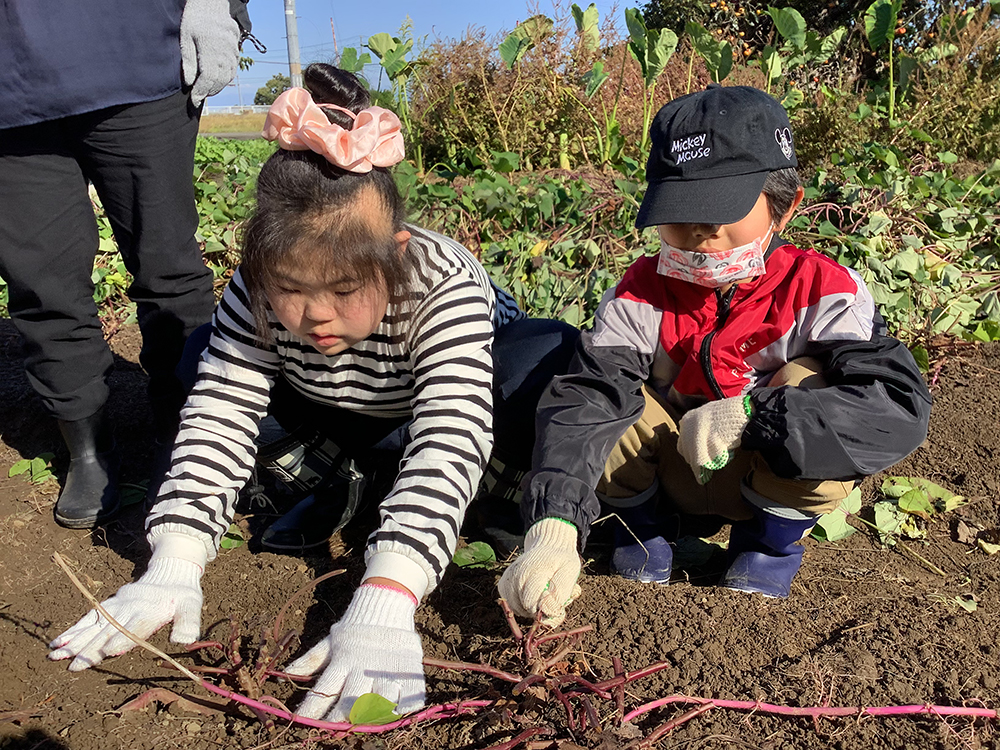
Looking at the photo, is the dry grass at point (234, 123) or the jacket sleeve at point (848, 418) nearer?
the jacket sleeve at point (848, 418)

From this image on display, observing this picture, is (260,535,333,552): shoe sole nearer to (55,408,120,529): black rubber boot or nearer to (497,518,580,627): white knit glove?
(55,408,120,529): black rubber boot

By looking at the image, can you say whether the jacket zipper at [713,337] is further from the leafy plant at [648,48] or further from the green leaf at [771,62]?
the green leaf at [771,62]

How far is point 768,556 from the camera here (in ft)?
5.82

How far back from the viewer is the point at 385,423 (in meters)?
2.16

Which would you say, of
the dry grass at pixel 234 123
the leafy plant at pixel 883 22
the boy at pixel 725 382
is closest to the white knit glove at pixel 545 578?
the boy at pixel 725 382

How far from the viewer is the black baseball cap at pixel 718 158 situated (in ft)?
5.20

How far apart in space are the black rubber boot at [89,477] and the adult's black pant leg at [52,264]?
0.06 m

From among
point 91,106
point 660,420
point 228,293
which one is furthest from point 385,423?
point 91,106

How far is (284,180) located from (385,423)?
81 centimetres

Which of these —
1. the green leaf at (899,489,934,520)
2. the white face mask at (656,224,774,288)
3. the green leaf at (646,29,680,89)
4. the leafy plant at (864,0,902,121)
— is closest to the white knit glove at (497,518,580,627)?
the white face mask at (656,224,774,288)

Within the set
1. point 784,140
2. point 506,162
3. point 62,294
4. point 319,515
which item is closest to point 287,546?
point 319,515

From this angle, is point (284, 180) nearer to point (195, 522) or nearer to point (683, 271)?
point (195, 522)

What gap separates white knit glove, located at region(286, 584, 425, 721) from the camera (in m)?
1.34

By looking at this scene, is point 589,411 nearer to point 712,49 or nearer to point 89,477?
point 89,477
